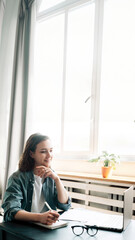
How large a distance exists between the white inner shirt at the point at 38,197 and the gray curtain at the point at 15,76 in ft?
5.10

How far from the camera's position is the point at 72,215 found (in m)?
1.33

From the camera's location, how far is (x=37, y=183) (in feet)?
4.80

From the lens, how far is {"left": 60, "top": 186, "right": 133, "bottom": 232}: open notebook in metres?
1.11

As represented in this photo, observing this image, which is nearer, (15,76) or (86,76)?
(86,76)

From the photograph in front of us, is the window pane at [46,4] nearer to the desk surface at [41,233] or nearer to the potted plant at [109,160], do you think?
the potted plant at [109,160]

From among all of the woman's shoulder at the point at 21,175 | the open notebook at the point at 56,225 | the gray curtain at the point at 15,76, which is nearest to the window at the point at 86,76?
the gray curtain at the point at 15,76

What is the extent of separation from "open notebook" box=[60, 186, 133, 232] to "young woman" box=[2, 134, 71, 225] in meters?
0.10

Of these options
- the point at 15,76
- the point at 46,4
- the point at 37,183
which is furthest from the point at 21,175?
the point at 46,4

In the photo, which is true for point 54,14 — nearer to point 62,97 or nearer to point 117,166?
point 62,97

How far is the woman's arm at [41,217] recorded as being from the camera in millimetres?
1110

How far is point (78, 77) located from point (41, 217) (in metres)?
2.06

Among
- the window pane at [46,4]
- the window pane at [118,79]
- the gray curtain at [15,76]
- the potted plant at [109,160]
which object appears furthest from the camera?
the window pane at [46,4]

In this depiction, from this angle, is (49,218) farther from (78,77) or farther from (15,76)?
(15,76)

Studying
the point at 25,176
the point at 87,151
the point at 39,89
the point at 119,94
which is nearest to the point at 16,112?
the point at 39,89
